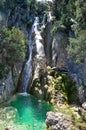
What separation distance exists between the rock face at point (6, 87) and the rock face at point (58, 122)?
20.0 meters

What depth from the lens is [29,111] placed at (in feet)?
110

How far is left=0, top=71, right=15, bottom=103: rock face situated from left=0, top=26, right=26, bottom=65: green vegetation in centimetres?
293

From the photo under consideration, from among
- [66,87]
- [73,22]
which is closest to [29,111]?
[66,87]

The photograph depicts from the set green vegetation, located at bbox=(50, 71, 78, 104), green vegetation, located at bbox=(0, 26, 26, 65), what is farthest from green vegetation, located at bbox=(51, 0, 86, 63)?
green vegetation, located at bbox=(0, 26, 26, 65)

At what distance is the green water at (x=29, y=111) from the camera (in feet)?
85.0

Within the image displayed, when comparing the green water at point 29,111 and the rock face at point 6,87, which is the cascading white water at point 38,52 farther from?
the green water at point 29,111

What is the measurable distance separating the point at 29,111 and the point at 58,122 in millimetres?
16337

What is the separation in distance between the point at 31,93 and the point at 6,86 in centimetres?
557

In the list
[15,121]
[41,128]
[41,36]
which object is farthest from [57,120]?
[41,36]

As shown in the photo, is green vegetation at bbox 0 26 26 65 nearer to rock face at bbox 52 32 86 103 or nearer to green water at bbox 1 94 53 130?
green water at bbox 1 94 53 130

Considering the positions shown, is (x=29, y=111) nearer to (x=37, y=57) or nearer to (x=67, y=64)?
(x=67, y=64)

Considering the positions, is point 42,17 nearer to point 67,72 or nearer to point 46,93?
point 67,72

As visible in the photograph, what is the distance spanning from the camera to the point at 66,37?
4712 centimetres

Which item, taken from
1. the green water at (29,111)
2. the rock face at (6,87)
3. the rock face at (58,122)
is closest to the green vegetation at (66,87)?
the green water at (29,111)
